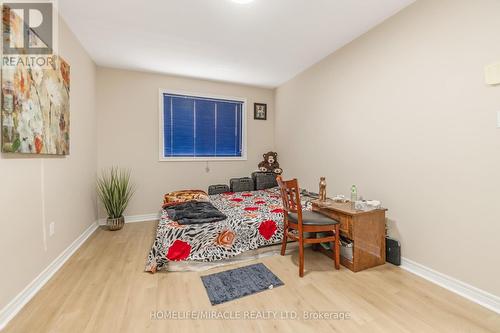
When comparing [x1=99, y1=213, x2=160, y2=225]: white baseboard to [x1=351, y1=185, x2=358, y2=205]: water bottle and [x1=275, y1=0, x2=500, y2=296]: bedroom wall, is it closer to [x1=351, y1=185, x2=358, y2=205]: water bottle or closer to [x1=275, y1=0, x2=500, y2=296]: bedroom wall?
[x1=351, y1=185, x2=358, y2=205]: water bottle

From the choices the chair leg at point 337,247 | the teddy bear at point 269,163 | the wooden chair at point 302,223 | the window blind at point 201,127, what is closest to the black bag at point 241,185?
the teddy bear at point 269,163

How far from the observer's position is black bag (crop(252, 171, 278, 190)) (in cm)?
429

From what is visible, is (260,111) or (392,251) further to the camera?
(260,111)

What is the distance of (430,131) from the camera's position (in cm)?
204

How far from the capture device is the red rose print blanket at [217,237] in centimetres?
217

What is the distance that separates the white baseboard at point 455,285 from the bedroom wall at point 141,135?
10.7 feet

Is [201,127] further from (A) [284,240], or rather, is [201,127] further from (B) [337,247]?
(B) [337,247]

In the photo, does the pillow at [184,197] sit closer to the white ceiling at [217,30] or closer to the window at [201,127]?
the window at [201,127]

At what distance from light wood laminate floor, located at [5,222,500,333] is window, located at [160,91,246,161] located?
230 cm

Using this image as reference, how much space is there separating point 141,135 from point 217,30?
2.26 meters

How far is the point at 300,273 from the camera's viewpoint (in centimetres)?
207

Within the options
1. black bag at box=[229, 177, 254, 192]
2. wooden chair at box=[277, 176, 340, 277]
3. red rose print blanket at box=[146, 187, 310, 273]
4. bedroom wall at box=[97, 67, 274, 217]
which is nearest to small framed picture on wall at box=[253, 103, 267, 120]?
bedroom wall at box=[97, 67, 274, 217]

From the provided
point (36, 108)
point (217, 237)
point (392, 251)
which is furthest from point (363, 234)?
point (36, 108)

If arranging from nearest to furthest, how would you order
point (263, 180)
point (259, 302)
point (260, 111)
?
point (259, 302), point (263, 180), point (260, 111)
